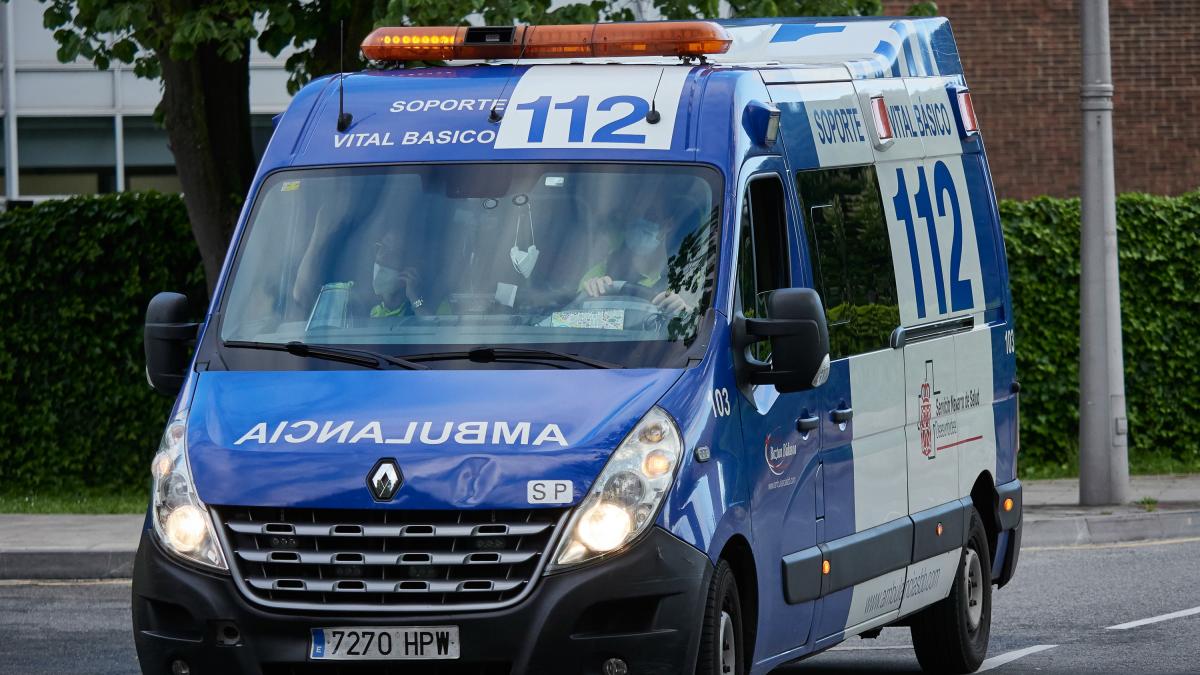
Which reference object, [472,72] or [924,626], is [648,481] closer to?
[472,72]

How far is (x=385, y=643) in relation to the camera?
6.40 metres

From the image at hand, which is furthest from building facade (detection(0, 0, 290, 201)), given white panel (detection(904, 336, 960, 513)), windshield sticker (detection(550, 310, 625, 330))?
windshield sticker (detection(550, 310, 625, 330))

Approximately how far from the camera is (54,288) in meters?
18.4

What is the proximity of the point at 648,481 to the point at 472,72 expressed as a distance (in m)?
2.15

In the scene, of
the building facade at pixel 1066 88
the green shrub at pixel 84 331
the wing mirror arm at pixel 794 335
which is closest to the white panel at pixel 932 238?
the wing mirror arm at pixel 794 335

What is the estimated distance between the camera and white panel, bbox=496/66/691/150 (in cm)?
754

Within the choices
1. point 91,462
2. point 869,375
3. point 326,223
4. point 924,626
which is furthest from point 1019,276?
point 326,223

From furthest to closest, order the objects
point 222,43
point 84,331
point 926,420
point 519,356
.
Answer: point 84,331 → point 222,43 → point 926,420 → point 519,356

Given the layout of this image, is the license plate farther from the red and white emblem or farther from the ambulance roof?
the red and white emblem

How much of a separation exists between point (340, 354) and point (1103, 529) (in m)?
9.37

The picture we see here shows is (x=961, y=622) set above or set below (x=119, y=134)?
below

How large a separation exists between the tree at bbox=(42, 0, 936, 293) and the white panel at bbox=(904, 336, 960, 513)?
6.12 meters

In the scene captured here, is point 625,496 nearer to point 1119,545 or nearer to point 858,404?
point 858,404

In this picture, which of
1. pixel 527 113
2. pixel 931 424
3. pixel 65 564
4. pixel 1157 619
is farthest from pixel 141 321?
pixel 527 113
